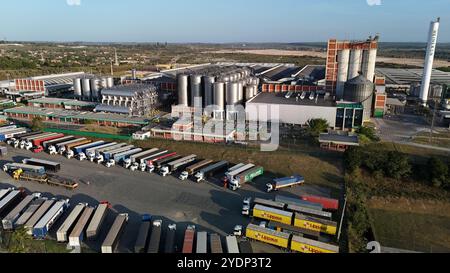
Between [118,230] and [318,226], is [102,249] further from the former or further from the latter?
[318,226]

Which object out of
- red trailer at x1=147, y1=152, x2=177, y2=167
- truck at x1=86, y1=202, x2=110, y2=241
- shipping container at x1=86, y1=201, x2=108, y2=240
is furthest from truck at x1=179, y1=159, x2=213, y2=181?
shipping container at x1=86, y1=201, x2=108, y2=240

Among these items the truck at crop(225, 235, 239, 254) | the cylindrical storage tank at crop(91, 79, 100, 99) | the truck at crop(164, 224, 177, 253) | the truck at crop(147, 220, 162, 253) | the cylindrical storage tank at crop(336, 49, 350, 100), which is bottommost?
the truck at crop(164, 224, 177, 253)

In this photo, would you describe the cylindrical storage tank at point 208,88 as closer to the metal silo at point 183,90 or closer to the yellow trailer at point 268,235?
the metal silo at point 183,90

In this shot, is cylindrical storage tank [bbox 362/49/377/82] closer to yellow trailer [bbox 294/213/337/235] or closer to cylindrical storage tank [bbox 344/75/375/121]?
cylindrical storage tank [bbox 344/75/375/121]

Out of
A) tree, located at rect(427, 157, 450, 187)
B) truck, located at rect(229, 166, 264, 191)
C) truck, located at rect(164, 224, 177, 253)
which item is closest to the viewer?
truck, located at rect(164, 224, 177, 253)

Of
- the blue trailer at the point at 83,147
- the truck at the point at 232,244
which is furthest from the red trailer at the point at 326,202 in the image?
the blue trailer at the point at 83,147

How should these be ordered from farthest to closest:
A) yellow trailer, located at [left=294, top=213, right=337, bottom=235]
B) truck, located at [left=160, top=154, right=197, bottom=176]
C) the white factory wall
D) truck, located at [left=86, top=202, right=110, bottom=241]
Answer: the white factory wall < truck, located at [left=160, top=154, right=197, bottom=176] < yellow trailer, located at [left=294, top=213, right=337, bottom=235] < truck, located at [left=86, top=202, right=110, bottom=241]

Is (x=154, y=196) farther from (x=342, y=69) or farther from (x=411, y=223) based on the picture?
(x=342, y=69)

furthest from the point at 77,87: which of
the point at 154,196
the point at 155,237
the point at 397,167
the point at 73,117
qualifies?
the point at 397,167
